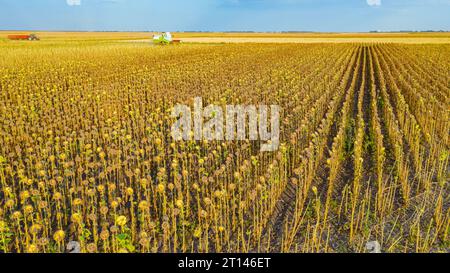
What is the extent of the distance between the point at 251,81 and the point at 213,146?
338 inches

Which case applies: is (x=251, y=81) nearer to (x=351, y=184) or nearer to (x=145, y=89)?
(x=145, y=89)

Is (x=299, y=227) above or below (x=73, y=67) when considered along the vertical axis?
below

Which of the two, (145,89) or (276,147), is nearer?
(276,147)

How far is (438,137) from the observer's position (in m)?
8.83

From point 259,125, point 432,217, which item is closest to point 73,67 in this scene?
point 259,125

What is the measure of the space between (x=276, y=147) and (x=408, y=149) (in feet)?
9.09

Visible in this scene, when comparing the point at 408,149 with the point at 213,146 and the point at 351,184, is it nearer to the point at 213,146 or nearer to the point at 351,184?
the point at 351,184

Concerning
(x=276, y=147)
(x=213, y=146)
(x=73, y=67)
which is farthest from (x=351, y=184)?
(x=73, y=67)

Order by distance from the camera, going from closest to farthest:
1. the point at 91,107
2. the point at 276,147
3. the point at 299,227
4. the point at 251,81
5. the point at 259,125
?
the point at 299,227 < the point at 276,147 < the point at 259,125 < the point at 91,107 < the point at 251,81

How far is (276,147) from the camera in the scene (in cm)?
800

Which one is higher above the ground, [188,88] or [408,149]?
[188,88]
